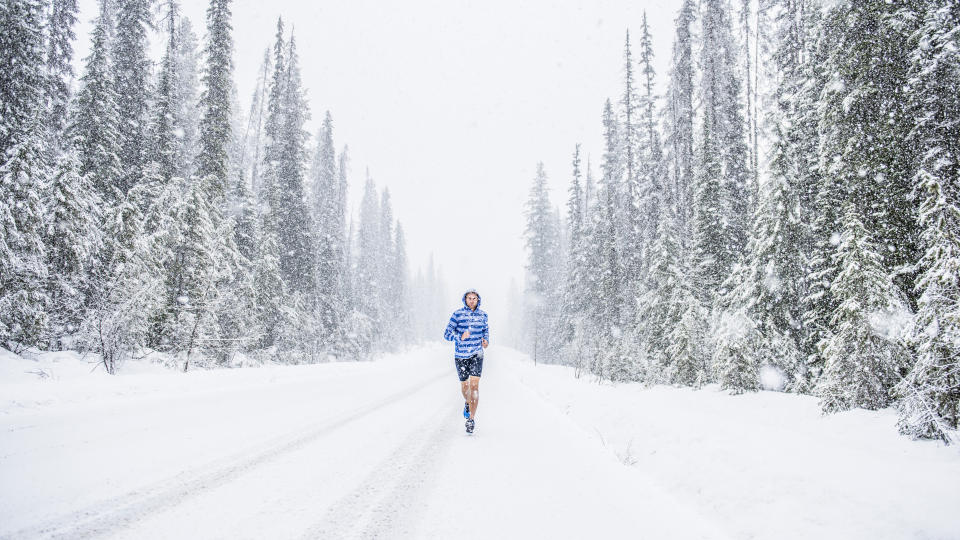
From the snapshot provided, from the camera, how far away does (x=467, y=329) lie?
7.71 metres

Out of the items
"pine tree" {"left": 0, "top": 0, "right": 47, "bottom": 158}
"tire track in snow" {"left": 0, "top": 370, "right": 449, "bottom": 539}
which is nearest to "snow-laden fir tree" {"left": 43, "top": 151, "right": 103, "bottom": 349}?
"pine tree" {"left": 0, "top": 0, "right": 47, "bottom": 158}

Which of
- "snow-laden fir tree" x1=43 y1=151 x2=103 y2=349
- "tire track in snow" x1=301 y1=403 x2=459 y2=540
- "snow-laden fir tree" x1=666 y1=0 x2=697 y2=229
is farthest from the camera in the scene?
"snow-laden fir tree" x1=666 y1=0 x2=697 y2=229

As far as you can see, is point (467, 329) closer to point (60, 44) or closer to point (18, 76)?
point (18, 76)

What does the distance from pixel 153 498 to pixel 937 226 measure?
9483 millimetres

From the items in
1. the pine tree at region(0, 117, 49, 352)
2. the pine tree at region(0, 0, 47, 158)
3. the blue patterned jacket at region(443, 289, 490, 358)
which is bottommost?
the blue patterned jacket at region(443, 289, 490, 358)

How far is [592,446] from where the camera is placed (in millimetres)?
6707

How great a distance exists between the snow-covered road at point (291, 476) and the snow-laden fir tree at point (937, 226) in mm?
4243

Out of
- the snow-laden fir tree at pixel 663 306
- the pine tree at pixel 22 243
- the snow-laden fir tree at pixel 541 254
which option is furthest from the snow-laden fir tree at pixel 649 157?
the pine tree at pixel 22 243

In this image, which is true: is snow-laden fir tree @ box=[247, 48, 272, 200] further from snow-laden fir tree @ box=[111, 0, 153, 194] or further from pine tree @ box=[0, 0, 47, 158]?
pine tree @ box=[0, 0, 47, 158]

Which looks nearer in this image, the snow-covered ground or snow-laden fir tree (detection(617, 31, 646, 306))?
the snow-covered ground

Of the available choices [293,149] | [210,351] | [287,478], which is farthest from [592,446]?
[293,149]

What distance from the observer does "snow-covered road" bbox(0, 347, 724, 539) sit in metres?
3.24

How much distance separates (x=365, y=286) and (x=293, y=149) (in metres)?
A: 20.9

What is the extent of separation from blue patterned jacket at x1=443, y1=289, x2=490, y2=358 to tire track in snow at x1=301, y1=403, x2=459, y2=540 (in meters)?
1.82
